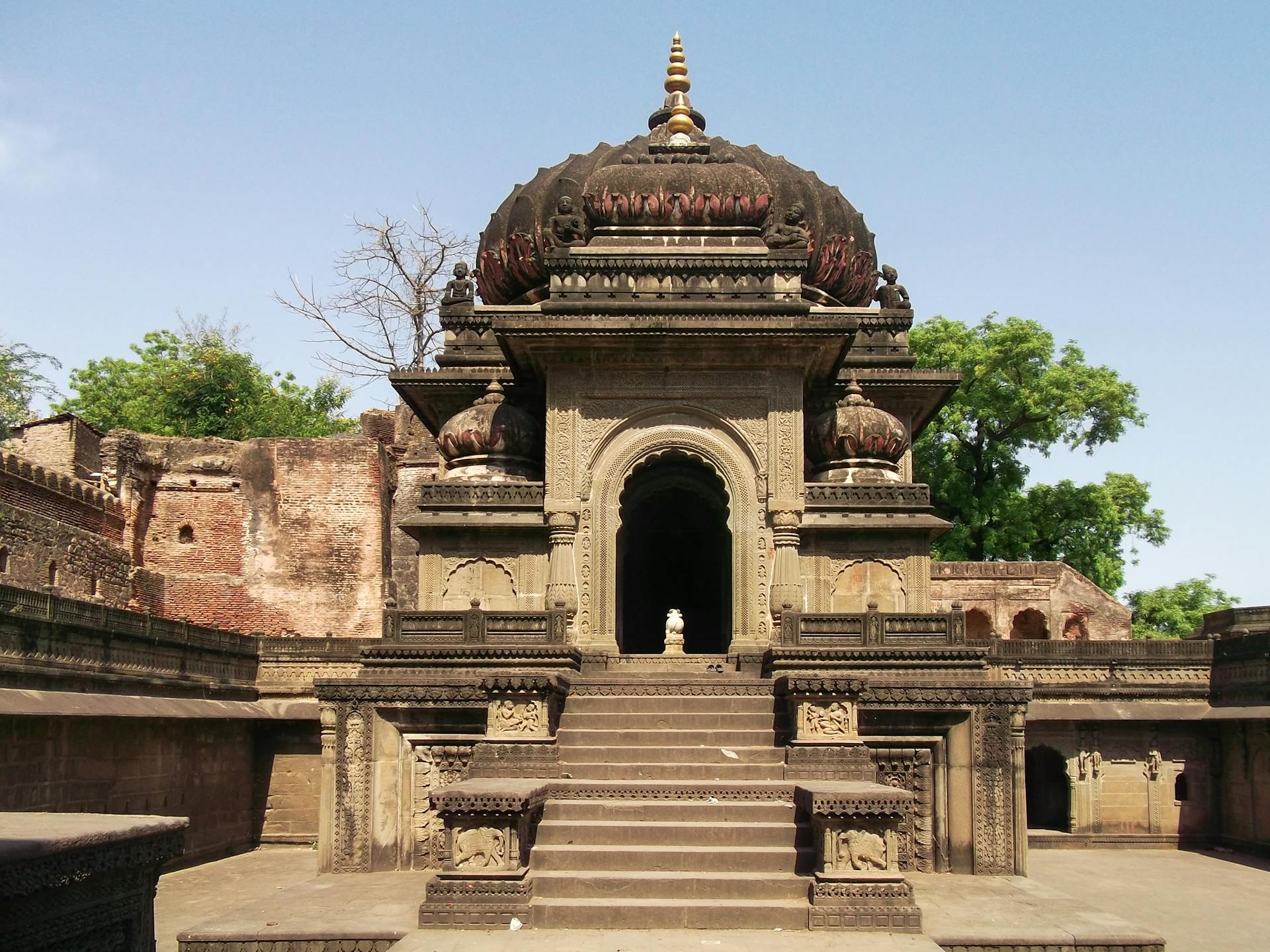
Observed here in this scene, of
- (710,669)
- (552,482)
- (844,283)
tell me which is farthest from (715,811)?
(844,283)

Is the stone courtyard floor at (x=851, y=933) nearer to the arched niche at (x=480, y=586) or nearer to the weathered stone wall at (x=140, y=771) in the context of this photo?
the weathered stone wall at (x=140, y=771)

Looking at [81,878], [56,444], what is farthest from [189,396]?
[81,878]

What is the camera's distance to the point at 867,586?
17.0 meters

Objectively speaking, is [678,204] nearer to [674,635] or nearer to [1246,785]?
[674,635]

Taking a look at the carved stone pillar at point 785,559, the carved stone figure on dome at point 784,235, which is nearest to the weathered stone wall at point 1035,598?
the carved stone figure on dome at point 784,235

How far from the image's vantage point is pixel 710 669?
615 inches

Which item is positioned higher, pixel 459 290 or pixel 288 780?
pixel 459 290

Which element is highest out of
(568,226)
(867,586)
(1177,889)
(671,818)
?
(568,226)

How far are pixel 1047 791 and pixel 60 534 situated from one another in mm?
20275

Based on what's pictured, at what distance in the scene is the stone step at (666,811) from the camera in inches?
463

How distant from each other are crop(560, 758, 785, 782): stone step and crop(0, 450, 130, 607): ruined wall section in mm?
14817

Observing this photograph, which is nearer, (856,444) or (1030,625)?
(856,444)

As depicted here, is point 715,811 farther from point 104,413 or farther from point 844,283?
point 104,413

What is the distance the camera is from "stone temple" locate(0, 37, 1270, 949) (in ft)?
37.6
